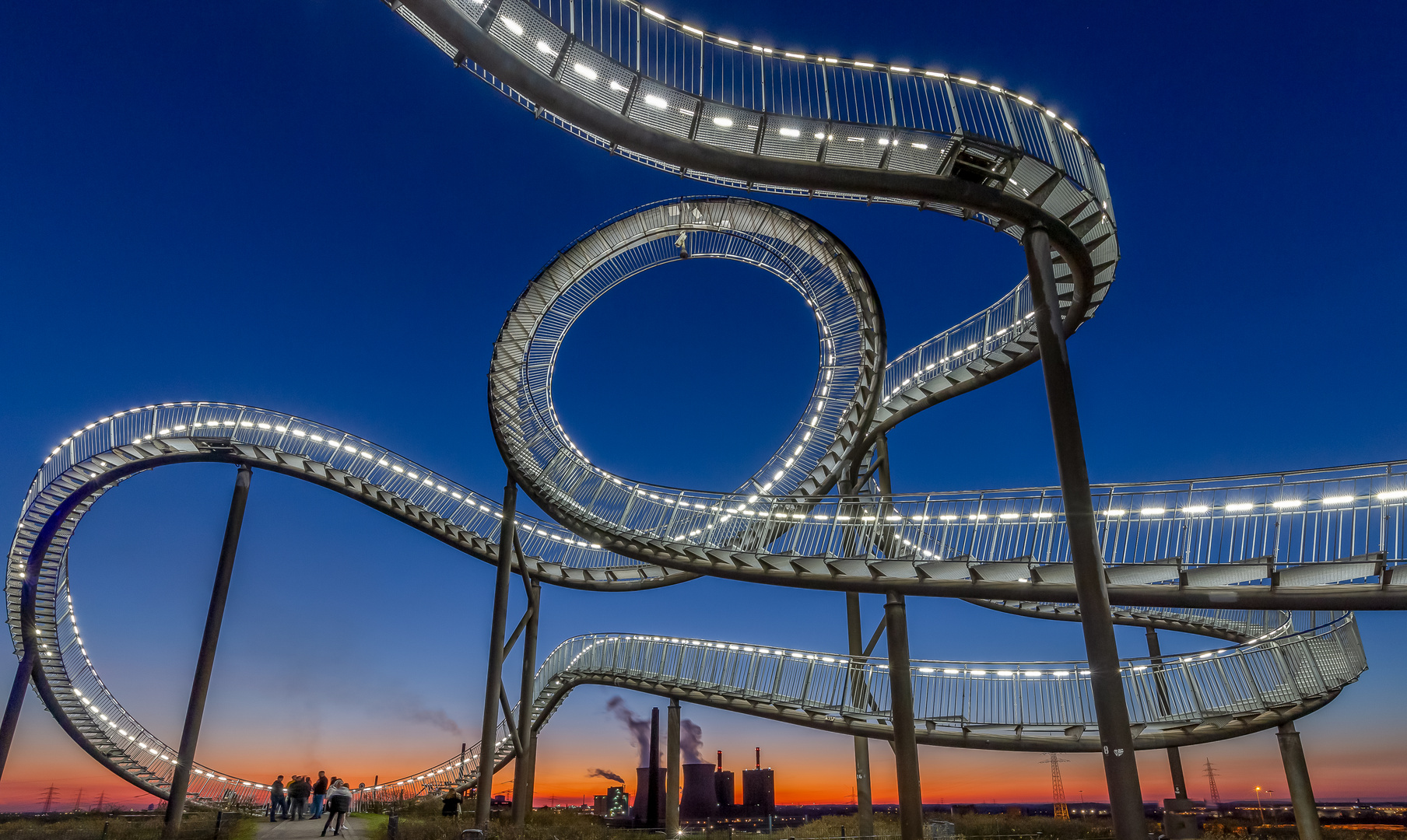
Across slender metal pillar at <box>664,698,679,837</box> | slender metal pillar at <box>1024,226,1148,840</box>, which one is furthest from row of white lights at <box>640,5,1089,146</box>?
slender metal pillar at <box>664,698,679,837</box>

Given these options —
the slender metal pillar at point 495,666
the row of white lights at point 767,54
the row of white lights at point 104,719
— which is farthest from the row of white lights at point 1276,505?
the row of white lights at point 104,719

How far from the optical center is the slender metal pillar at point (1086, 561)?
26.7 feet

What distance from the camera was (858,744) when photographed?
19109 millimetres

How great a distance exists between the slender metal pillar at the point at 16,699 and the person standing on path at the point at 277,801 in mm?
8812

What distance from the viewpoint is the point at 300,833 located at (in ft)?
45.3

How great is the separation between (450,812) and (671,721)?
657cm

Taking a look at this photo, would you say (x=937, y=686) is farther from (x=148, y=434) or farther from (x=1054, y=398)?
(x=148, y=434)

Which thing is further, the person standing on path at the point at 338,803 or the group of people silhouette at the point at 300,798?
the group of people silhouette at the point at 300,798

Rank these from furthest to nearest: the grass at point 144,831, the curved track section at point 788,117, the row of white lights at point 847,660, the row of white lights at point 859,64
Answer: the row of white lights at point 847,660 < the grass at point 144,831 < the row of white lights at point 859,64 < the curved track section at point 788,117

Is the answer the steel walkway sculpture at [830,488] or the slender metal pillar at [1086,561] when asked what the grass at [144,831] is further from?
the slender metal pillar at [1086,561]

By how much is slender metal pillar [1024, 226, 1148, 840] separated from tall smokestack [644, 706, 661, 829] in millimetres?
20128

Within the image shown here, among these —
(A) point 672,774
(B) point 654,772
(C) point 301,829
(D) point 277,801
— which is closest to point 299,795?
(D) point 277,801

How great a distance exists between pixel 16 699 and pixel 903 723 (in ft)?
84.9

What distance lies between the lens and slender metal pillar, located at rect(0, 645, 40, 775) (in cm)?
2144
